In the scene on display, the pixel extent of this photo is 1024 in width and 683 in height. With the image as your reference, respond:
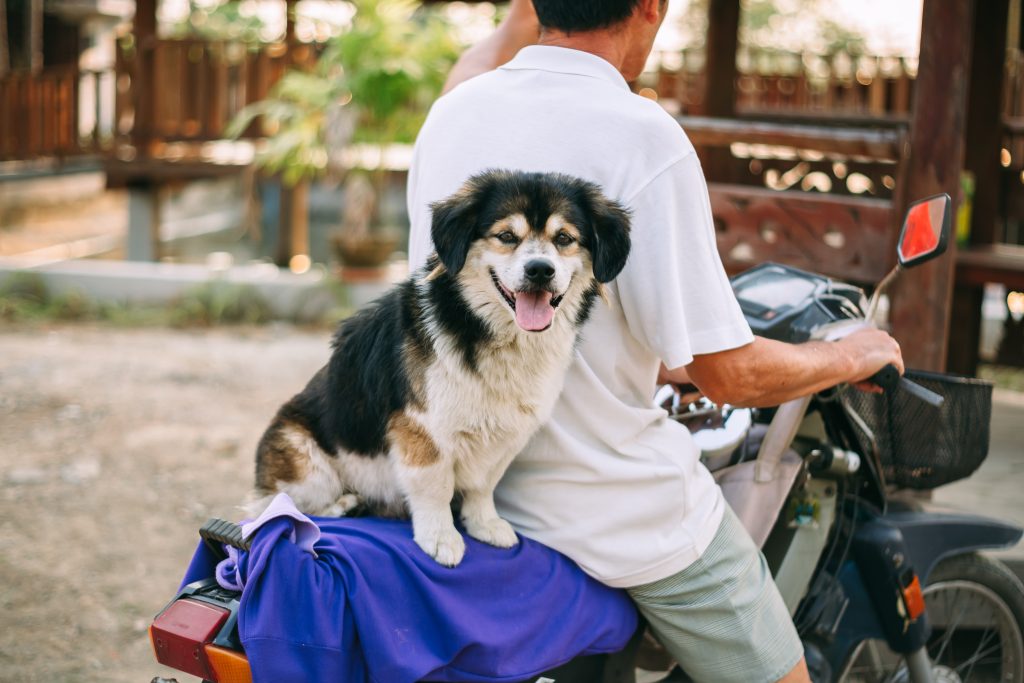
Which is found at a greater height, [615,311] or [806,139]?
[806,139]

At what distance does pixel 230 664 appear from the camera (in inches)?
73.5

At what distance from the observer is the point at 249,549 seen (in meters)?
1.92

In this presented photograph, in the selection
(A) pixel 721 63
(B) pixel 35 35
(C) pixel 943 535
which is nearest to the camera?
(C) pixel 943 535

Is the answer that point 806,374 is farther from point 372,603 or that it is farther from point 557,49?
point 372,603

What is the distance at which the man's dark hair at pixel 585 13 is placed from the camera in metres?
2.21

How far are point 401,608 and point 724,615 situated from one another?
700 mm

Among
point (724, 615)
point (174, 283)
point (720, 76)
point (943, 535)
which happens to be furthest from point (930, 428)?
point (174, 283)

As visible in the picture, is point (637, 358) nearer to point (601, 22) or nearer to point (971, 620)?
point (601, 22)

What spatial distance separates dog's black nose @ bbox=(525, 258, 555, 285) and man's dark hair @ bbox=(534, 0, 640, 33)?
0.58m

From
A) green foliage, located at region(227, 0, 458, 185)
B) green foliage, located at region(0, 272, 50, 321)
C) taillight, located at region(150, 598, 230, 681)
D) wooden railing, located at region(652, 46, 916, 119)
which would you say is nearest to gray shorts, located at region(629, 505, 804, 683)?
taillight, located at region(150, 598, 230, 681)

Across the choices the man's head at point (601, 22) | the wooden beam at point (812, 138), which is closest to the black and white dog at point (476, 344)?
the man's head at point (601, 22)

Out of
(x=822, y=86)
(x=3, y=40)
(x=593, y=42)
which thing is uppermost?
(x=3, y=40)

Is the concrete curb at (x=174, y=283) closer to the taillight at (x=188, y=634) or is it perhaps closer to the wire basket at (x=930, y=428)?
the wire basket at (x=930, y=428)

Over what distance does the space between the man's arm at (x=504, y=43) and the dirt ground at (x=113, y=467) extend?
2350mm
